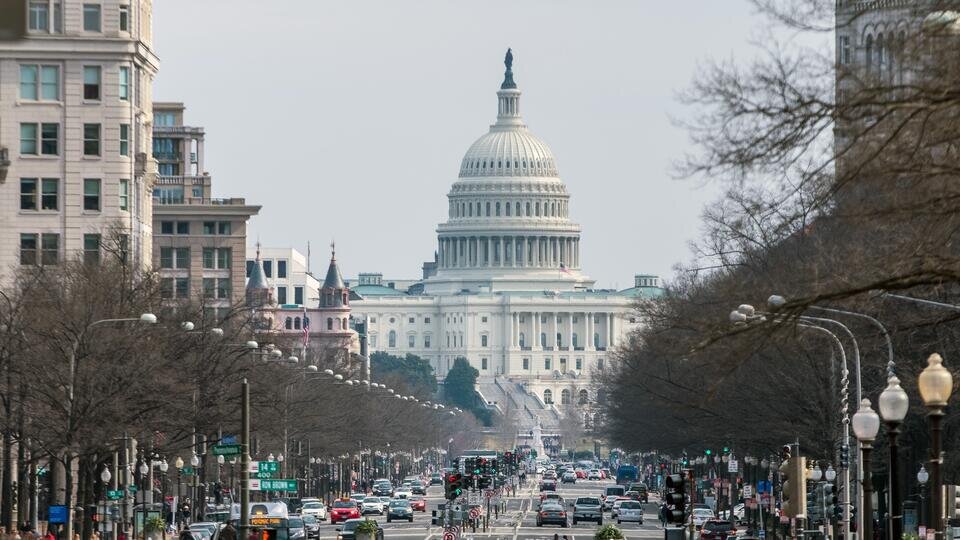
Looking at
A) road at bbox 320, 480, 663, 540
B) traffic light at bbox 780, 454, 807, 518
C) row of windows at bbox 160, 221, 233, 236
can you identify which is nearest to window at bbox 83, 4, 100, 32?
road at bbox 320, 480, 663, 540

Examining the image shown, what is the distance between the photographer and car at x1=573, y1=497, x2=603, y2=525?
4582 inches

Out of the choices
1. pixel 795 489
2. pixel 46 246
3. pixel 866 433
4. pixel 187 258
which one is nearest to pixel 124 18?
pixel 46 246

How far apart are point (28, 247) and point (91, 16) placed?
35.1ft

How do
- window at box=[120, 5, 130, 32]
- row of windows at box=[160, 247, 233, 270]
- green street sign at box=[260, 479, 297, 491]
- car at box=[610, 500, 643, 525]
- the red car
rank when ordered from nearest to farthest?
green street sign at box=[260, 479, 297, 491] → the red car → car at box=[610, 500, 643, 525] → window at box=[120, 5, 130, 32] → row of windows at box=[160, 247, 233, 270]

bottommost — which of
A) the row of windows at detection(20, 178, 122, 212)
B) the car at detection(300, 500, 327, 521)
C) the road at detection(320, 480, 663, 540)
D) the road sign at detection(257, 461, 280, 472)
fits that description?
the road at detection(320, 480, 663, 540)

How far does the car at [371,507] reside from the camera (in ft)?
387

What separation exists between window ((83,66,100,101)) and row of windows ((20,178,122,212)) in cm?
388

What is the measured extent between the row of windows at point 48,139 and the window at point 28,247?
383 centimetres

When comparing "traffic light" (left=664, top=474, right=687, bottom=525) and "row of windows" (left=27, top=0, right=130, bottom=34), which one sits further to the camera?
"row of windows" (left=27, top=0, right=130, bottom=34)

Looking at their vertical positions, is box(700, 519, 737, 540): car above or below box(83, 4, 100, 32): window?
below

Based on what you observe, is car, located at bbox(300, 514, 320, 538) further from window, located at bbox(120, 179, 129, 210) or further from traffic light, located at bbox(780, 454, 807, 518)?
traffic light, located at bbox(780, 454, 807, 518)

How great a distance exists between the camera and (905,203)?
2505 centimetres

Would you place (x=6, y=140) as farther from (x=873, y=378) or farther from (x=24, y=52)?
(x=873, y=378)

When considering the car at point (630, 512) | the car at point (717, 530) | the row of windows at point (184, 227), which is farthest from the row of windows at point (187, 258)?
the car at point (717, 530)
